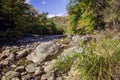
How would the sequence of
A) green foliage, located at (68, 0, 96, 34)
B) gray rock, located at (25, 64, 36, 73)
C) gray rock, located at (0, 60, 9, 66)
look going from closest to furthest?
1. gray rock, located at (25, 64, 36, 73)
2. gray rock, located at (0, 60, 9, 66)
3. green foliage, located at (68, 0, 96, 34)

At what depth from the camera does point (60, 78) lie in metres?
7.17

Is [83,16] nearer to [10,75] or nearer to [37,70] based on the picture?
[37,70]

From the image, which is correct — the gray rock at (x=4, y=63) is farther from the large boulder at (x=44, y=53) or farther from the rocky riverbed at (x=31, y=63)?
the large boulder at (x=44, y=53)

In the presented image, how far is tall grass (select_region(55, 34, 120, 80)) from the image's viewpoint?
564 centimetres

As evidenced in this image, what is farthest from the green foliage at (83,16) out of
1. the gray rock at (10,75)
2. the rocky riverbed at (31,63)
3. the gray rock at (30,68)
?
the gray rock at (10,75)

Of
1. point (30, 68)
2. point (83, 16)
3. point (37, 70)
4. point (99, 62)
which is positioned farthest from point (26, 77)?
point (83, 16)

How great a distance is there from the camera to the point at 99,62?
573cm

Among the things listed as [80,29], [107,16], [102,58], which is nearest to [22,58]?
[102,58]

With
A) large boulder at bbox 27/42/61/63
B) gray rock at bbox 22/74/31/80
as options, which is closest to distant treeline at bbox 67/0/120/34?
large boulder at bbox 27/42/61/63

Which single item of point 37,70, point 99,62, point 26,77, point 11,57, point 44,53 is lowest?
point 26,77

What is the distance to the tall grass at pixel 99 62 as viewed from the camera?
5.64m

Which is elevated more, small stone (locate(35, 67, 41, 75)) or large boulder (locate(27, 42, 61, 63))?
large boulder (locate(27, 42, 61, 63))

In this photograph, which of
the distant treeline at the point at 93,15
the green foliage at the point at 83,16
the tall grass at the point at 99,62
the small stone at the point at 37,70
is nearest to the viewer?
the tall grass at the point at 99,62

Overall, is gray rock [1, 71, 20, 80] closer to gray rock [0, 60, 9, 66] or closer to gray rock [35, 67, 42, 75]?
gray rock [35, 67, 42, 75]
